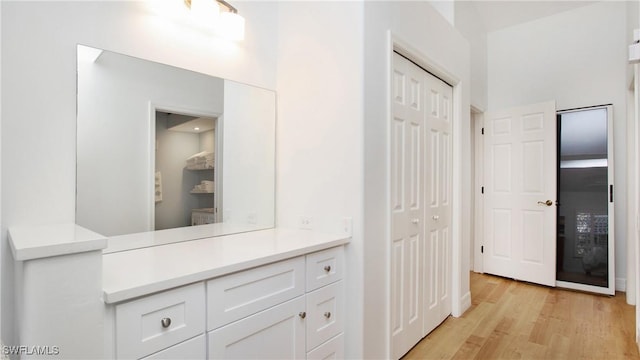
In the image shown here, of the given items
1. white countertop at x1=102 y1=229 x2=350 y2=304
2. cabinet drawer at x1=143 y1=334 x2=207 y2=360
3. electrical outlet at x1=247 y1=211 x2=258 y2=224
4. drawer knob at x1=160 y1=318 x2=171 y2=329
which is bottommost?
cabinet drawer at x1=143 y1=334 x2=207 y2=360

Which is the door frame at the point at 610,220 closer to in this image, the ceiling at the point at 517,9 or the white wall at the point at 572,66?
the white wall at the point at 572,66

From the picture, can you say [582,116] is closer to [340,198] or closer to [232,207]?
[340,198]

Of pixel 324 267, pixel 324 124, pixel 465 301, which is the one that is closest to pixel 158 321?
pixel 324 267

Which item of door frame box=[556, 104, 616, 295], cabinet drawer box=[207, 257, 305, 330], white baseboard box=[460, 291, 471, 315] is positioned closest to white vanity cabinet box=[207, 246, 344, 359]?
cabinet drawer box=[207, 257, 305, 330]

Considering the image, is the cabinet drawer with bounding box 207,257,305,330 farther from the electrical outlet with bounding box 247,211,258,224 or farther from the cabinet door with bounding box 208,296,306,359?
the electrical outlet with bounding box 247,211,258,224

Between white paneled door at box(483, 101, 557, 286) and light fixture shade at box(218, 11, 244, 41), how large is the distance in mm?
3351

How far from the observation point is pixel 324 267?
1700 mm

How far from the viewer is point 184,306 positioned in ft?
3.65

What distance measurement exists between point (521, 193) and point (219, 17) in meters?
3.69

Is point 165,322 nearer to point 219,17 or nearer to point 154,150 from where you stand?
point 154,150

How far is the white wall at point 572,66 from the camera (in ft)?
11.4

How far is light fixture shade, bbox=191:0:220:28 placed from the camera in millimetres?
1728

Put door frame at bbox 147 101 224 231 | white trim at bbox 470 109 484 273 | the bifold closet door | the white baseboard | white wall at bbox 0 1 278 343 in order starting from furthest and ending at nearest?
white trim at bbox 470 109 484 273 → the white baseboard → the bifold closet door → door frame at bbox 147 101 224 231 → white wall at bbox 0 1 278 343

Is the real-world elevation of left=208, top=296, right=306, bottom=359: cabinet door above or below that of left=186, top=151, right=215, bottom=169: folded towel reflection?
below
